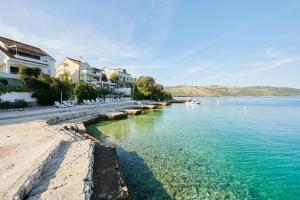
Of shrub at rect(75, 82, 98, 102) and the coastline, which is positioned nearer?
the coastline

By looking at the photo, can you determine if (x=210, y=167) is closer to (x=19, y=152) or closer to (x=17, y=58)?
(x=19, y=152)

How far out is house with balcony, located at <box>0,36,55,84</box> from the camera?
35.0 m

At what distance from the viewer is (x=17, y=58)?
120 feet

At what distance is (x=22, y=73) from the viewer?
3097 cm

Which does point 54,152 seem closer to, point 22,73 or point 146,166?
point 146,166

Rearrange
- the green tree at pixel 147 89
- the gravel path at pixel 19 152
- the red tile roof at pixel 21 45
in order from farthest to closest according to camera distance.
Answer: the green tree at pixel 147 89, the red tile roof at pixel 21 45, the gravel path at pixel 19 152

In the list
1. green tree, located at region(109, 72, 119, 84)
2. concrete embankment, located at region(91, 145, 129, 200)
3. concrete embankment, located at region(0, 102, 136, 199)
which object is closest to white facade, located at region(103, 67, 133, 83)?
green tree, located at region(109, 72, 119, 84)

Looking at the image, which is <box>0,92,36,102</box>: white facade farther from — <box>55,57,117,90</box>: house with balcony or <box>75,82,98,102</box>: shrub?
<box>55,57,117,90</box>: house with balcony

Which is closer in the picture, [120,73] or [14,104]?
[14,104]

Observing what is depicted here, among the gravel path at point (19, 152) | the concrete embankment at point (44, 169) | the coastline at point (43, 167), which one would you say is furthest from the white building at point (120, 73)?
the concrete embankment at point (44, 169)

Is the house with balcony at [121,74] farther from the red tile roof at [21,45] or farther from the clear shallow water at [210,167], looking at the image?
the clear shallow water at [210,167]

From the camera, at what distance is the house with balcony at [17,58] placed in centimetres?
3503

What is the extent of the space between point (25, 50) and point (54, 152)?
3771 centimetres

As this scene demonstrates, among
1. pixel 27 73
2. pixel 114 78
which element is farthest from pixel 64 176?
pixel 114 78
